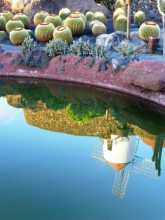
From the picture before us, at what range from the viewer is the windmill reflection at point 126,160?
8.98 metres

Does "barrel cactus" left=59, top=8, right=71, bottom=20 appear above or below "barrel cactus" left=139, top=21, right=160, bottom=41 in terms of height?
above

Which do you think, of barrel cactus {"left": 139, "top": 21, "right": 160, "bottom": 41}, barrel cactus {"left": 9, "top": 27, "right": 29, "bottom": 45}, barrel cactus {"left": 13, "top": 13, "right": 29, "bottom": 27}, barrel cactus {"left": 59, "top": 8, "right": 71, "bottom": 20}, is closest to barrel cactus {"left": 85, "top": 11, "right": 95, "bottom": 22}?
barrel cactus {"left": 59, "top": 8, "right": 71, "bottom": 20}

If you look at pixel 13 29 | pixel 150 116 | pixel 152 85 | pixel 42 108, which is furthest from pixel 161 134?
pixel 13 29

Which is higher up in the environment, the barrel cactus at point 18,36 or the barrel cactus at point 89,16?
the barrel cactus at point 89,16

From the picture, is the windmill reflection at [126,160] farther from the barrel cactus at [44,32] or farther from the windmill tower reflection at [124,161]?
the barrel cactus at [44,32]

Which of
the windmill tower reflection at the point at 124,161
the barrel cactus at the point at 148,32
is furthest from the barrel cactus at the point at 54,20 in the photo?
the windmill tower reflection at the point at 124,161

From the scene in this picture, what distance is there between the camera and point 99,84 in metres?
13.7

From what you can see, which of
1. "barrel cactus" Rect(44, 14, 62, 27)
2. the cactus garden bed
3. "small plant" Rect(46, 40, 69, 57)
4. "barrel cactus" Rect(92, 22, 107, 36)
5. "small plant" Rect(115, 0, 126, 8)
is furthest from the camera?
"small plant" Rect(115, 0, 126, 8)

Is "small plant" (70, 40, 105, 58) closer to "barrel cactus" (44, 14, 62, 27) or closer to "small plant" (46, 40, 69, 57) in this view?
"small plant" (46, 40, 69, 57)

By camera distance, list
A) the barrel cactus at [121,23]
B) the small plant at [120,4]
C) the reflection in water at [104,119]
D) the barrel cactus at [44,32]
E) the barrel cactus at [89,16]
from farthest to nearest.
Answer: the small plant at [120,4] → the barrel cactus at [89,16] → the barrel cactus at [121,23] → the barrel cactus at [44,32] → the reflection in water at [104,119]

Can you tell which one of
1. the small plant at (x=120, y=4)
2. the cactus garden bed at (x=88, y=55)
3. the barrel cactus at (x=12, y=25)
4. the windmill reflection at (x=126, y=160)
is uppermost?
the small plant at (x=120, y=4)

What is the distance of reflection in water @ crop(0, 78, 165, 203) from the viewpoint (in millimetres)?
9969

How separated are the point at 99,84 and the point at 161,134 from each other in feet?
10.1

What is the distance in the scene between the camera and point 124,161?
400 inches
